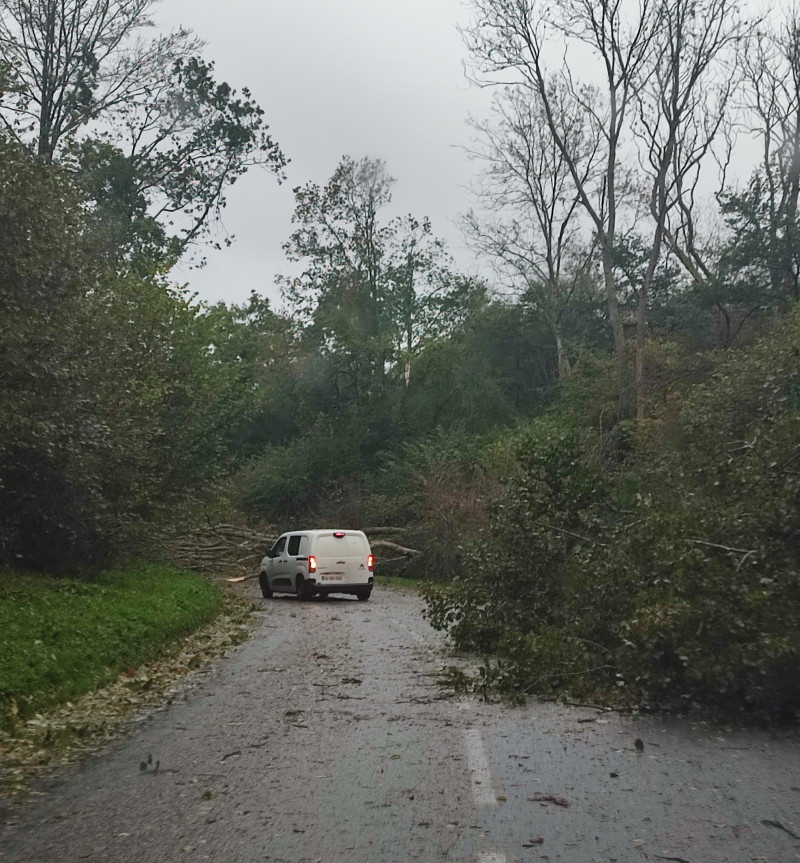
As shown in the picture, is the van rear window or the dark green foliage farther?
the van rear window

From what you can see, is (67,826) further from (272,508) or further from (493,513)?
(272,508)

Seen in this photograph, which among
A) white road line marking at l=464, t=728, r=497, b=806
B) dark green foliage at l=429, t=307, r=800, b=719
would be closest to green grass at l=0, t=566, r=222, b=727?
white road line marking at l=464, t=728, r=497, b=806

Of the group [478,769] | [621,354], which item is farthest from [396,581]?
[478,769]

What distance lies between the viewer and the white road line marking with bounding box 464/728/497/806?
5.88 m

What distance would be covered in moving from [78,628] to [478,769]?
7.56 metres

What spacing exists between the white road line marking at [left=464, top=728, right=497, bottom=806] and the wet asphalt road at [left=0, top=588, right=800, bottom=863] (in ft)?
0.08

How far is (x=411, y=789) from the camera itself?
19.9ft

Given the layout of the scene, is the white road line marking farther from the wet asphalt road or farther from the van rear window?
the van rear window

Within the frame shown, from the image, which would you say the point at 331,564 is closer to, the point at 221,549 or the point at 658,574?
the point at 221,549

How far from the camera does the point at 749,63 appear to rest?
3694 cm

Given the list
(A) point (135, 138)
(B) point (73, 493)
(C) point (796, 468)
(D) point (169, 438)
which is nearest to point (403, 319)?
(A) point (135, 138)

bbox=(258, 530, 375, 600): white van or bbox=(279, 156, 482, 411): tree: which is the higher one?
bbox=(279, 156, 482, 411): tree

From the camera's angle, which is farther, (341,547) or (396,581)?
(396,581)

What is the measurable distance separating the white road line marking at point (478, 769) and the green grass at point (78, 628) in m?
3.85
